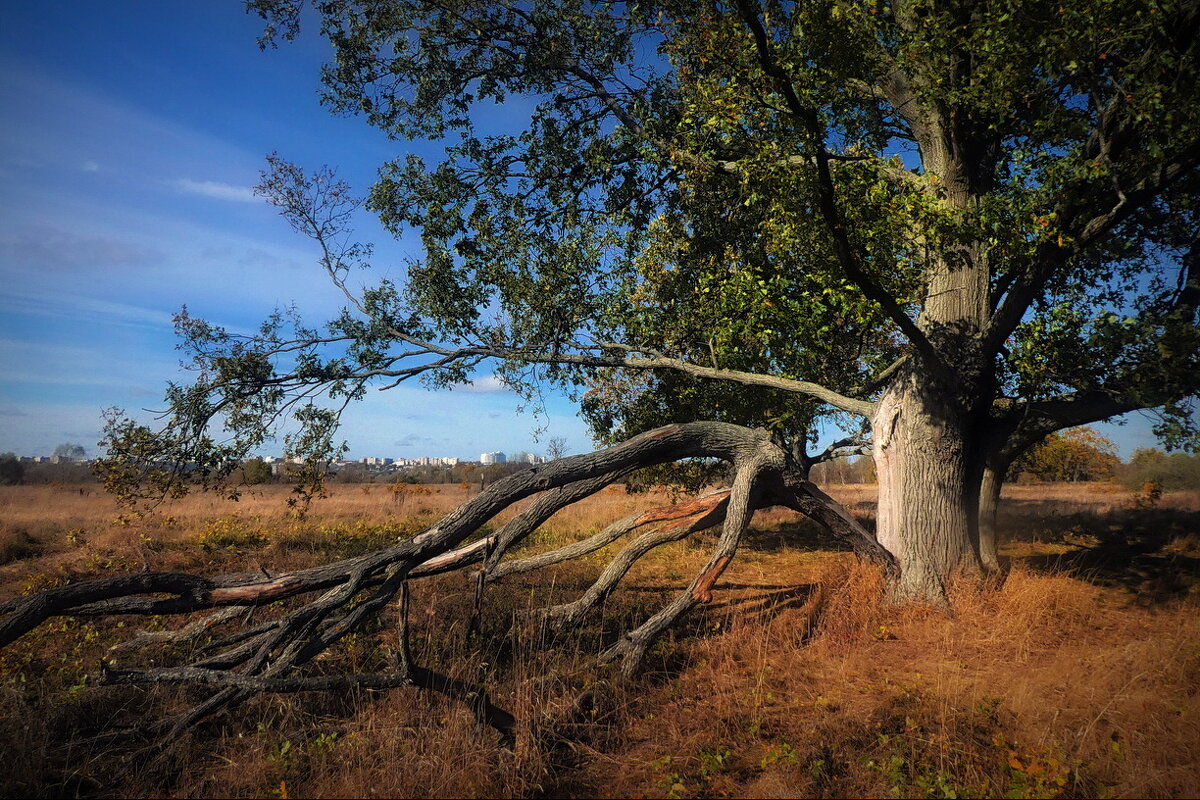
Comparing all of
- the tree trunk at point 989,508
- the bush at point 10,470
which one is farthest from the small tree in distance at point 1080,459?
the bush at point 10,470

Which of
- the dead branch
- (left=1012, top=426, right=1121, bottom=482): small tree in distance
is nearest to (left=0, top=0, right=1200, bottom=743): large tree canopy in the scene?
the dead branch

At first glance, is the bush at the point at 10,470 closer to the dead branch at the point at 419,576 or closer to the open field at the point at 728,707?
the open field at the point at 728,707

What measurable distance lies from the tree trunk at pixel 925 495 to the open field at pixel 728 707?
471 millimetres

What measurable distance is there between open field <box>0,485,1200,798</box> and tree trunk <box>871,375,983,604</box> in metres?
0.47

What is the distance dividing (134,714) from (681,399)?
9.81 meters

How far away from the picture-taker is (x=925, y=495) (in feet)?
29.8

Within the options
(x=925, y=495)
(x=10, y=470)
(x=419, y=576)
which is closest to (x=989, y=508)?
(x=925, y=495)

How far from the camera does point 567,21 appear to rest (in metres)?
11.1

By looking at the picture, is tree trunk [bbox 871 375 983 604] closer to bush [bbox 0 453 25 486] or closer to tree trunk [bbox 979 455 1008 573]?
tree trunk [bbox 979 455 1008 573]

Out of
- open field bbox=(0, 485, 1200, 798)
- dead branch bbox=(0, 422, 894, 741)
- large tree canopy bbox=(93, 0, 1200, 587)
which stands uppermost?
large tree canopy bbox=(93, 0, 1200, 587)

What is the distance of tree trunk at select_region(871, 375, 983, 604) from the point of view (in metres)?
8.97

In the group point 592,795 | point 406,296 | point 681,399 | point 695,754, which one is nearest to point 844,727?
point 695,754

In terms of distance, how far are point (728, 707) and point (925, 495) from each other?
17.1 ft

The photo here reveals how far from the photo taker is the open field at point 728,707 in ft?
14.8
